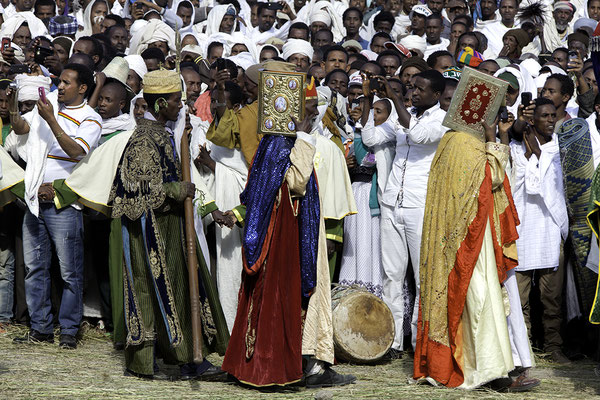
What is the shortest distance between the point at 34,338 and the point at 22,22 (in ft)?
24.0

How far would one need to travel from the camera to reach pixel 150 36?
508 inches

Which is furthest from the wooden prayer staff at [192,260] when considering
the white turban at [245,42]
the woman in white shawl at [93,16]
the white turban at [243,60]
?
the woman in white shawl at [93,16]

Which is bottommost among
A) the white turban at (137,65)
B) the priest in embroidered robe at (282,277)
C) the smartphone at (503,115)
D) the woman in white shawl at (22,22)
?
the priest in embroidered robe at (282,277)

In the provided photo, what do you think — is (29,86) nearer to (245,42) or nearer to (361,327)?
(361,327)

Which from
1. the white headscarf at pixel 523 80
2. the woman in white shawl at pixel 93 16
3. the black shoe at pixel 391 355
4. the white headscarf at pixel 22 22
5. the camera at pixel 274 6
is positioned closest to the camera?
the black shoe at pixel 391 355

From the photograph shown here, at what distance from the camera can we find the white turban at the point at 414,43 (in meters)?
14.4

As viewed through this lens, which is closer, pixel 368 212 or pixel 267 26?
pixel 368 212

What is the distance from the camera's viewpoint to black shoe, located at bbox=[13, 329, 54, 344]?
8.82 m

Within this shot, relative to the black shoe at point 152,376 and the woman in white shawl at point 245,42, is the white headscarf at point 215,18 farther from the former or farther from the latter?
the black shoe at point 152,376

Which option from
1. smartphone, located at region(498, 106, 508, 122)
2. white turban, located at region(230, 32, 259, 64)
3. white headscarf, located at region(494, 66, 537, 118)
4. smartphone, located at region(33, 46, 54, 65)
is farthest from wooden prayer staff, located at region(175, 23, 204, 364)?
white turban, located at region(230, 32, 259, 64)

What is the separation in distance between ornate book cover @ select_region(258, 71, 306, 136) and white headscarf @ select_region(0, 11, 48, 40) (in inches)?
321

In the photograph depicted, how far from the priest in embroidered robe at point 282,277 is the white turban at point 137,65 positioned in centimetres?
325

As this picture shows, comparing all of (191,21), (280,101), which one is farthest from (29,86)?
(191,21)

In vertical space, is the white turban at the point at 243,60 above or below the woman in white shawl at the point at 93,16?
below
